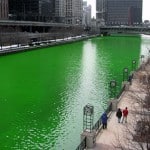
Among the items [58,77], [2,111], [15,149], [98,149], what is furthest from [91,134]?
[58,77]

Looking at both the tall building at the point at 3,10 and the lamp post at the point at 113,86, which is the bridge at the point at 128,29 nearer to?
the tall building at the point at 3,10

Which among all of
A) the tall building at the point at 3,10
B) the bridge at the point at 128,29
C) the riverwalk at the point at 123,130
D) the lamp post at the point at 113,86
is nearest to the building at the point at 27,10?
the tall building at the point at 3,10

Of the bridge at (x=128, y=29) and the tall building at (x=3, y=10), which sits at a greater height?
the tall building at (x=3, y=10)

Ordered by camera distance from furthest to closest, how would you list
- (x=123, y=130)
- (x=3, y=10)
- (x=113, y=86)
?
(x=3, y=10) → (x=113, y=86) → (x=123, y=130)

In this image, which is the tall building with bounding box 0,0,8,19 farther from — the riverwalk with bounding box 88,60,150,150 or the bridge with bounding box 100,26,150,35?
the riverwalk with bounding box 88,60,150,150

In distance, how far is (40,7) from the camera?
169875 millimetres

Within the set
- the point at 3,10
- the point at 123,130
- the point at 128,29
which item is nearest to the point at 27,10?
the point at 3,10

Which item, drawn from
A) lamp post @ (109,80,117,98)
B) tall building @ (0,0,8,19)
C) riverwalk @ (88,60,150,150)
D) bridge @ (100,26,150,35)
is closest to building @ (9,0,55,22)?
tall building @ (0,0,8,19)

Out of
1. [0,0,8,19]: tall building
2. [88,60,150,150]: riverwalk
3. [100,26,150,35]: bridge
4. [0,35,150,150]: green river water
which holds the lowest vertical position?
[0,35,150,150]: green river water

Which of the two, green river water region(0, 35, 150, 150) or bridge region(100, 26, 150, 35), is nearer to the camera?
green river water region(0, 35, 150, 150)

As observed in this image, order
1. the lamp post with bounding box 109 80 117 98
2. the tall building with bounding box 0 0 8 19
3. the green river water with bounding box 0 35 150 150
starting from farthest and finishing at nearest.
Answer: the tall building with bounding box 0 0 8 19 → the lamp post with bounding box 109 80 117 98 → the green river water with bounding box 0 35 150 150

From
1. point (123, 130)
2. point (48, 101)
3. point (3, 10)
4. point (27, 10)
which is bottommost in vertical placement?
point (48, 101)

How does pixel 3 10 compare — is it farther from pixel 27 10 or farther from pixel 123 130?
pixel 123 130

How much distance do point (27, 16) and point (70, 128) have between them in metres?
145
